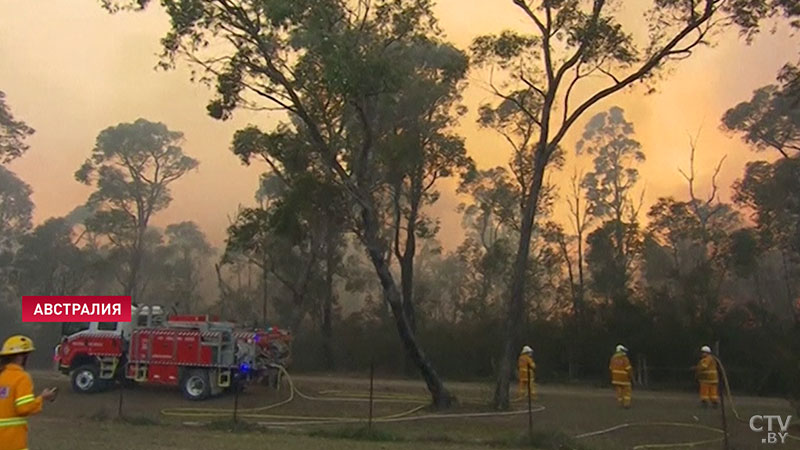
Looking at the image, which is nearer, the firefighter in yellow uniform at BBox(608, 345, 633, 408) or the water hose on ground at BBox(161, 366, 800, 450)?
the water hose on ground at BBox(161, 366, 800, 450)

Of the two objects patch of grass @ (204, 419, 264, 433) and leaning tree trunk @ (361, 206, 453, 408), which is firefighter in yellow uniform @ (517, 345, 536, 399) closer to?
leaning tree trunk @ (361, 206, 453, 408)

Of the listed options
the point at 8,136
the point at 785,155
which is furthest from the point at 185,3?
the point at 8,136

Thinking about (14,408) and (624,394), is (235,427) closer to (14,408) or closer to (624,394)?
(14,408)

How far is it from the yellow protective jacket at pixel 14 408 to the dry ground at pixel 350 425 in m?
5.31

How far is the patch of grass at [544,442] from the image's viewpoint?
12713 mm

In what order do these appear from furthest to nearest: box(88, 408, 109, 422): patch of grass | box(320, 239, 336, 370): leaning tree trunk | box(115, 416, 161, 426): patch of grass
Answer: box(320, 239, 336, 370): leaning tree trunk, box(88, 408, 109, 422): patch of grass, box(115, 416, 161, 426): patch of grass

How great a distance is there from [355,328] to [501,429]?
2565 centimetres

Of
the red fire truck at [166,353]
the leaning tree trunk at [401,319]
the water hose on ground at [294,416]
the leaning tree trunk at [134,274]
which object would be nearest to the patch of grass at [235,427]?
the water hose on ground at [294,416]

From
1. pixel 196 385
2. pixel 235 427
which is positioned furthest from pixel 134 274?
pixel 235 427

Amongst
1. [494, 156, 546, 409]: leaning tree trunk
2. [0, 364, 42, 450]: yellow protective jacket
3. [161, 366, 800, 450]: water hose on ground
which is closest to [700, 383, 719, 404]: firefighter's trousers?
[161, 366, 800, 450]: water hose on ground

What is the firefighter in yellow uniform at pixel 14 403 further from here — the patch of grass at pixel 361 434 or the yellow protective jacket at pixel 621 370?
the yellow protective jacket at pixel 621 370

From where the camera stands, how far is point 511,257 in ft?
133

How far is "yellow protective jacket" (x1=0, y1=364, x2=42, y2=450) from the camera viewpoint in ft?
22.0

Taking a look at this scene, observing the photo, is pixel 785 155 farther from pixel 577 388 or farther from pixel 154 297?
pixel 154 297
